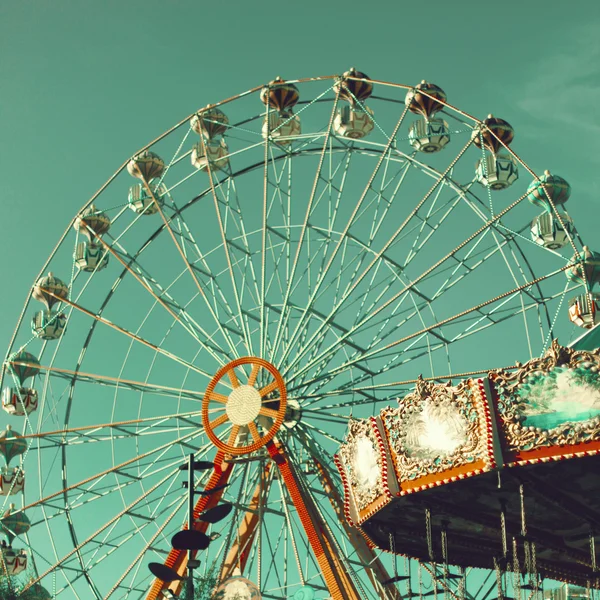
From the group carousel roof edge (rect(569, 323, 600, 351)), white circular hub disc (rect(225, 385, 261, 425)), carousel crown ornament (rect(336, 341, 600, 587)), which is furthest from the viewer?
white circular hub disc (rect(225, 385, 261, 425))

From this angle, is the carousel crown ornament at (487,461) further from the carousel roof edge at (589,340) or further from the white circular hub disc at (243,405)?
the carousel roof edge at (589,340)

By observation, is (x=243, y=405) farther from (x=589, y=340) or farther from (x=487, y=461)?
(x=589, y=340)

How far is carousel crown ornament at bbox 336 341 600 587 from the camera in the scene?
14836 mm

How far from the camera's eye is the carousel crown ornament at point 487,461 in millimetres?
14836

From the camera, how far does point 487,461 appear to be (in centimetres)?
1523

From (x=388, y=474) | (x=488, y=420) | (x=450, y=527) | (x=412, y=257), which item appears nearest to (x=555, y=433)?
(x=488, y=420)

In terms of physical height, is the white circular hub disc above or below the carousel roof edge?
below

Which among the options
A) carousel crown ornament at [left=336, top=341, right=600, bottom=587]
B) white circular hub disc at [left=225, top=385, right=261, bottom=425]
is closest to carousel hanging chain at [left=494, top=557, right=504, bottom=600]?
carousel crown ornament at [left=336, top=341, right=600, bottom=587]

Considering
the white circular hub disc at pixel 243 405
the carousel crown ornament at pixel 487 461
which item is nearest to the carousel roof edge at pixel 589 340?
the carousel crown ornament at pixel 487 461

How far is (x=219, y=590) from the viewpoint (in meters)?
15.8

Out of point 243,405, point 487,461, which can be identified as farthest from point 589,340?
point 243,405

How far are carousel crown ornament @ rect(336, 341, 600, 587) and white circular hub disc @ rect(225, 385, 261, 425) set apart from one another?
5.68 feet

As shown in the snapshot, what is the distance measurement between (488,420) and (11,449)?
11.5 m

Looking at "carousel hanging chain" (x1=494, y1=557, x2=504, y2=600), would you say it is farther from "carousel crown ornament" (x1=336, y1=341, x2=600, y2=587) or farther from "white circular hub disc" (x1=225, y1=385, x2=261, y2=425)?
"white circular hub disc" (x1=225, y1=385, x2=261, y2=425)
